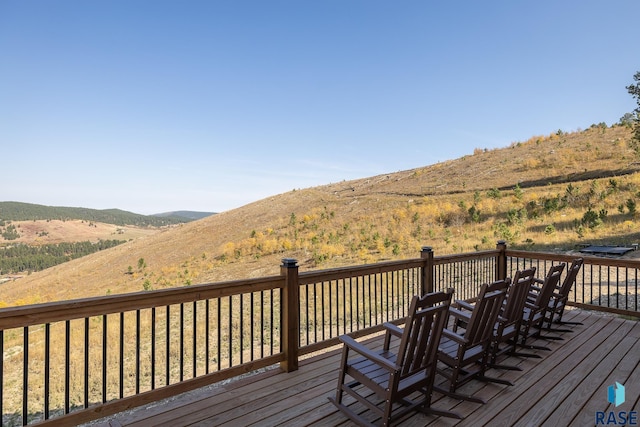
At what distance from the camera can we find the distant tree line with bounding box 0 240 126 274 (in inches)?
2357

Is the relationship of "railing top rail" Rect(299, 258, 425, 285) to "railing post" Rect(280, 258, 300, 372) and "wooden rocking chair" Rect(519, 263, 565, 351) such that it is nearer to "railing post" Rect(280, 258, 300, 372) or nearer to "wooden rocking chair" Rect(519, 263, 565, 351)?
"railing post" Rect(280, 258, 300, 372)

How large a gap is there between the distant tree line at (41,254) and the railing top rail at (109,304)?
71.0m

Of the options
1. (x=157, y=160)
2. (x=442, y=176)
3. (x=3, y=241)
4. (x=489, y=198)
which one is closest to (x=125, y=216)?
(x=3, y=241)

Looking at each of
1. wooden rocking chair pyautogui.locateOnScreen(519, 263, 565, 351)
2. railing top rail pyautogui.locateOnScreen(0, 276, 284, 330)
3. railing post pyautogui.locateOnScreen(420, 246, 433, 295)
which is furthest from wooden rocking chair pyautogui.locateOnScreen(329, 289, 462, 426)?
railing post pyautogui.locateOnScreen(420, 246, 433, 295)

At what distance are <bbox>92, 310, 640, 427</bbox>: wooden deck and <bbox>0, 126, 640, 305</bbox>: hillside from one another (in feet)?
31.7

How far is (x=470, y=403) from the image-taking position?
2.74 m

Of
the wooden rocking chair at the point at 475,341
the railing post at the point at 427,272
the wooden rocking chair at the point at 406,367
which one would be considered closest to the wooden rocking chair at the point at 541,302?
the wooden rocking chair at the point at 475,341

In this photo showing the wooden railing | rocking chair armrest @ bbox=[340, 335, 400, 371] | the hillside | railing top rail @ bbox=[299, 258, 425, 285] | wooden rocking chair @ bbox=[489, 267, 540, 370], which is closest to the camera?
rocking chair armrest @ bbox=[340, 335, 400, 371]

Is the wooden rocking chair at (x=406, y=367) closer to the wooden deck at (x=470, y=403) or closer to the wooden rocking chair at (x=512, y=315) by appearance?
the wooden deck at (x=470, y=403)

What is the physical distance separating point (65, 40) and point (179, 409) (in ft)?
55.4

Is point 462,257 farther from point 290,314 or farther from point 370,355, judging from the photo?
point 370,355

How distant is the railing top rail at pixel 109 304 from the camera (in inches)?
82.4

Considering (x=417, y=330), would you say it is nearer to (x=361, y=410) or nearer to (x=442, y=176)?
(x=361, y=410)

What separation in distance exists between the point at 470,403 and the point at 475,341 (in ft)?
1.66
